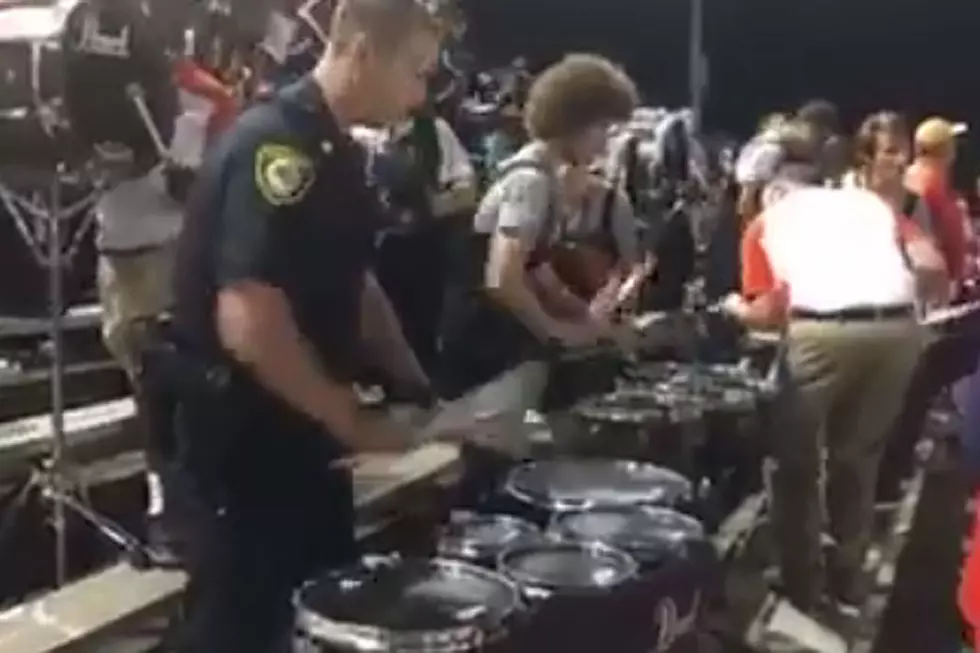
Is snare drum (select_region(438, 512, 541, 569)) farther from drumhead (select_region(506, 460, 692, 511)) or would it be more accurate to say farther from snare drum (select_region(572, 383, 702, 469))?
snare drum (select_region(572, 383, 702, 469))

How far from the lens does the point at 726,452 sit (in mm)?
3812

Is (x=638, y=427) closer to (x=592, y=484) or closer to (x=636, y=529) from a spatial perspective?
(x=592, y=484)

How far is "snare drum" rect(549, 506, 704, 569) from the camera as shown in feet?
8.17

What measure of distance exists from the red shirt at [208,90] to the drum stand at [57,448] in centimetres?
30

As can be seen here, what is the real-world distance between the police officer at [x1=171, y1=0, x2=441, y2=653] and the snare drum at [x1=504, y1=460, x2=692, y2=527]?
1.71 feet

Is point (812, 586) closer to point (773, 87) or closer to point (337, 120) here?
point (337, 120)

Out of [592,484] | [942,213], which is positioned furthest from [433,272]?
[942,213]

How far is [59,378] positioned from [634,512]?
1457 mm

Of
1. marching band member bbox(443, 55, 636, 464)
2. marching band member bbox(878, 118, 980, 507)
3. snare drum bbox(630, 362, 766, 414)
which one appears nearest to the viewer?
marching band member bbox(443, 55, 636, 464)

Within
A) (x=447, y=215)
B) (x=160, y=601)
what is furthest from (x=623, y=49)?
(x=160, y=601)

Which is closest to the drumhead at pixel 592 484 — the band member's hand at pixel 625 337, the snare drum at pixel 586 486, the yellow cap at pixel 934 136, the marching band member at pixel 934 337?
the snare drum at pixel 586 486

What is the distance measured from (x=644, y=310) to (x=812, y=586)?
31.8 inches

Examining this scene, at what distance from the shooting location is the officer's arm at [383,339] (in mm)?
2518

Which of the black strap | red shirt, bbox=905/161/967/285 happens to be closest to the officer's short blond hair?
the black strap
